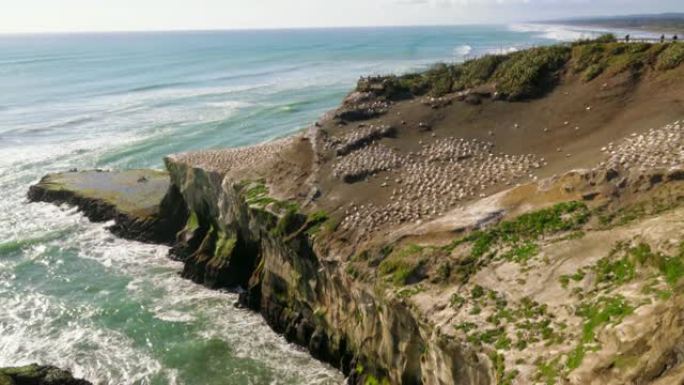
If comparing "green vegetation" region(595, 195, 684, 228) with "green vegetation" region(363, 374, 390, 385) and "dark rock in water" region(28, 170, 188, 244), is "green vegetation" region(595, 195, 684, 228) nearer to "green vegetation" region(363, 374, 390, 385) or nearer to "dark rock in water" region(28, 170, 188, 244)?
"green vegetation" region(363, 374, 390, 385)

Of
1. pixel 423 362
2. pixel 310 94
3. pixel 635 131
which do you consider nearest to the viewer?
pixel 423 362

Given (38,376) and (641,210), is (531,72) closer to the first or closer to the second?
(641,210)

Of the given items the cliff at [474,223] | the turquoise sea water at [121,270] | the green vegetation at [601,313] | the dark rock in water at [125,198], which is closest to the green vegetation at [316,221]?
the cliff at [474,223]

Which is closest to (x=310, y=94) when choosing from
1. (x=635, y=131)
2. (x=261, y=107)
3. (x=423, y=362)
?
(x=261, y=107)

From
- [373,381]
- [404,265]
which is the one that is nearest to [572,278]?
[404,265]

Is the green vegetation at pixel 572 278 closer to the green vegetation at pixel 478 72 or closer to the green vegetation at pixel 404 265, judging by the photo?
the green vegetation at pixel 404 265

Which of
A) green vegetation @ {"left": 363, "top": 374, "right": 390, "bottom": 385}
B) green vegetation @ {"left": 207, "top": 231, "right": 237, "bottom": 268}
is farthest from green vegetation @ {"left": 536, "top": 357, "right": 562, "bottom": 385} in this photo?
green vegetation @ {"left": 207, "top": 231, "right": 237, "bottom": 268}

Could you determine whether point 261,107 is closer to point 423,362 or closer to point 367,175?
point 367,175
